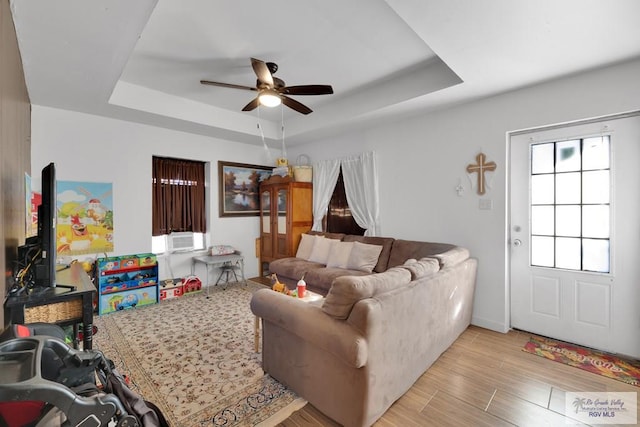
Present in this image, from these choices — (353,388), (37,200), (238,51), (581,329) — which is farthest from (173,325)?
(581,329)

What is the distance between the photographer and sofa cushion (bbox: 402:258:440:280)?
2137mm

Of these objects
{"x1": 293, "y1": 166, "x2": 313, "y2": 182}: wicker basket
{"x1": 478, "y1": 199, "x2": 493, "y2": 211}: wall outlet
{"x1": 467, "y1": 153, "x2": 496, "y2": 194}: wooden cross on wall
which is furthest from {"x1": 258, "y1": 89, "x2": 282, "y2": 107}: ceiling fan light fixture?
{"x1": 478, "y1": 199, "x2": 493, "y2": 211}: wall outlet

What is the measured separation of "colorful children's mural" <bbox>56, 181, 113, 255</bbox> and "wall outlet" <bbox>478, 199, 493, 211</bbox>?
468 cm

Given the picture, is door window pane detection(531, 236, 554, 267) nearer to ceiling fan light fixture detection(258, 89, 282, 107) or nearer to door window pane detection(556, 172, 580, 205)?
door window pane detection(556, 172, 580, 205)

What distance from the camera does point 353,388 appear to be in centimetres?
164

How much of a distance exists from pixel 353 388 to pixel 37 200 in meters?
3.98

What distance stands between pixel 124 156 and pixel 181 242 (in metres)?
1.49

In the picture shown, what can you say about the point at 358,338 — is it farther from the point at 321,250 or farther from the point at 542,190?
the point at 321,250

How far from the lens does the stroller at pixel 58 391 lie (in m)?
0.67

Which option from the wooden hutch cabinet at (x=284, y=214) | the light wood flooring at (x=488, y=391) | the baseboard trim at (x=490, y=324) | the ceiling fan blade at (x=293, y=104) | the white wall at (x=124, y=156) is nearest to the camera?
the light wood flooring at (x=488, y=391)

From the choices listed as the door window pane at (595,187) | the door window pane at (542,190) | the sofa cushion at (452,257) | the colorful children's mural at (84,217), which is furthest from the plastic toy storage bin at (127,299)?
the door window pane at (595,187)

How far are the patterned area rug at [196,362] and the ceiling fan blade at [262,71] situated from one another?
248 cm

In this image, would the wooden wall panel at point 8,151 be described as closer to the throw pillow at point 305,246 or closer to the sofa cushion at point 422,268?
the sofa cushion at point 422,268

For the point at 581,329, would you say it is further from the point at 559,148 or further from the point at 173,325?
the point at 173,325
